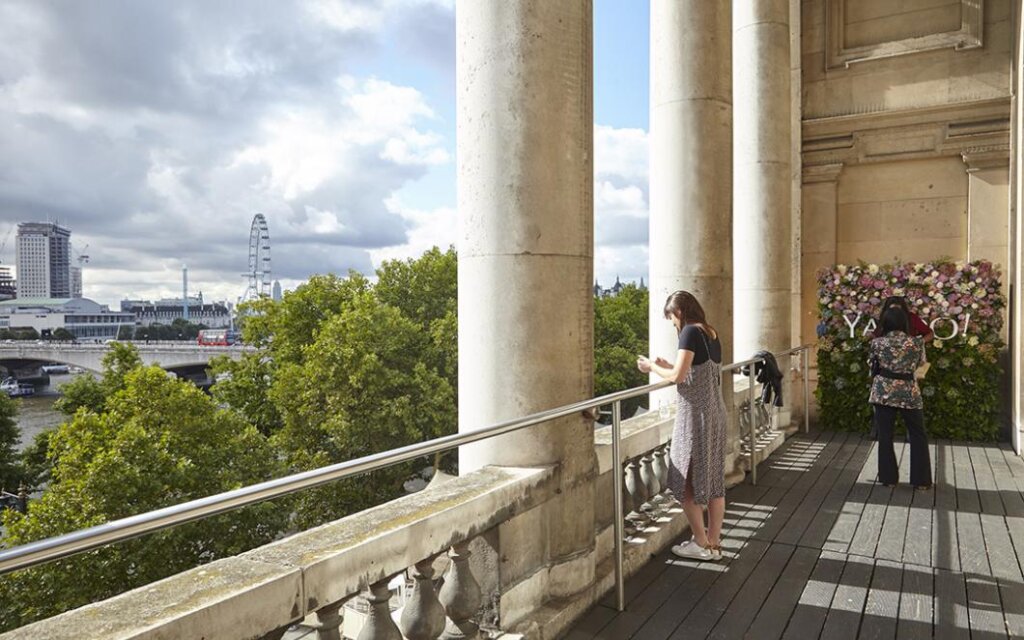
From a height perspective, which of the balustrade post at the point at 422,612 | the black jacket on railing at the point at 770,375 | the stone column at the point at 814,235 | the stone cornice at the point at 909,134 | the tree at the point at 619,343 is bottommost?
the tree at the point at 619,343

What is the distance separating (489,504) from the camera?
293 cm

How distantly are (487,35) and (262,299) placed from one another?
32611mm

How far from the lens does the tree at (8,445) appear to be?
94.5ft

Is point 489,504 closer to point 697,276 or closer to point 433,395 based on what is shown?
point 697,276

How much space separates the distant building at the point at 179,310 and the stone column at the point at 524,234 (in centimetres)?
13520

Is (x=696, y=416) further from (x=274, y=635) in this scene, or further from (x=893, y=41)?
(x=893, y=41)

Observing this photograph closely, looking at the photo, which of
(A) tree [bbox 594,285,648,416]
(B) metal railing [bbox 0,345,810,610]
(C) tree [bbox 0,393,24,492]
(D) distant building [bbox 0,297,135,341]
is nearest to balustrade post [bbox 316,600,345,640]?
(B) metal railing [bbox 0,345,810,610]

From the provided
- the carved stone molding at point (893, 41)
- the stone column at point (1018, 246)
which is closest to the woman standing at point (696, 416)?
the stone column at point (1018, 246)

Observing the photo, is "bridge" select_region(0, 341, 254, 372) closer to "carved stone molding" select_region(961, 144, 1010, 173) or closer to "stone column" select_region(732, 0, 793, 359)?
"stone column" select_region(732, 0, 793, 359)

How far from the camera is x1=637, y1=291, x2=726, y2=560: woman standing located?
4.07m

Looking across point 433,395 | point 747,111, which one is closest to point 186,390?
point 433,395

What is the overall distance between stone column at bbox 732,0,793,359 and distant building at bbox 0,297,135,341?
337 ft

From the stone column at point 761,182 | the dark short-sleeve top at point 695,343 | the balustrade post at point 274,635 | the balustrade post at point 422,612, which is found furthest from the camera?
the stone column at point 761,182

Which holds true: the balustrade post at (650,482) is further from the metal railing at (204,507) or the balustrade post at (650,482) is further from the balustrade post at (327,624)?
the balustrade post at (327,624)
